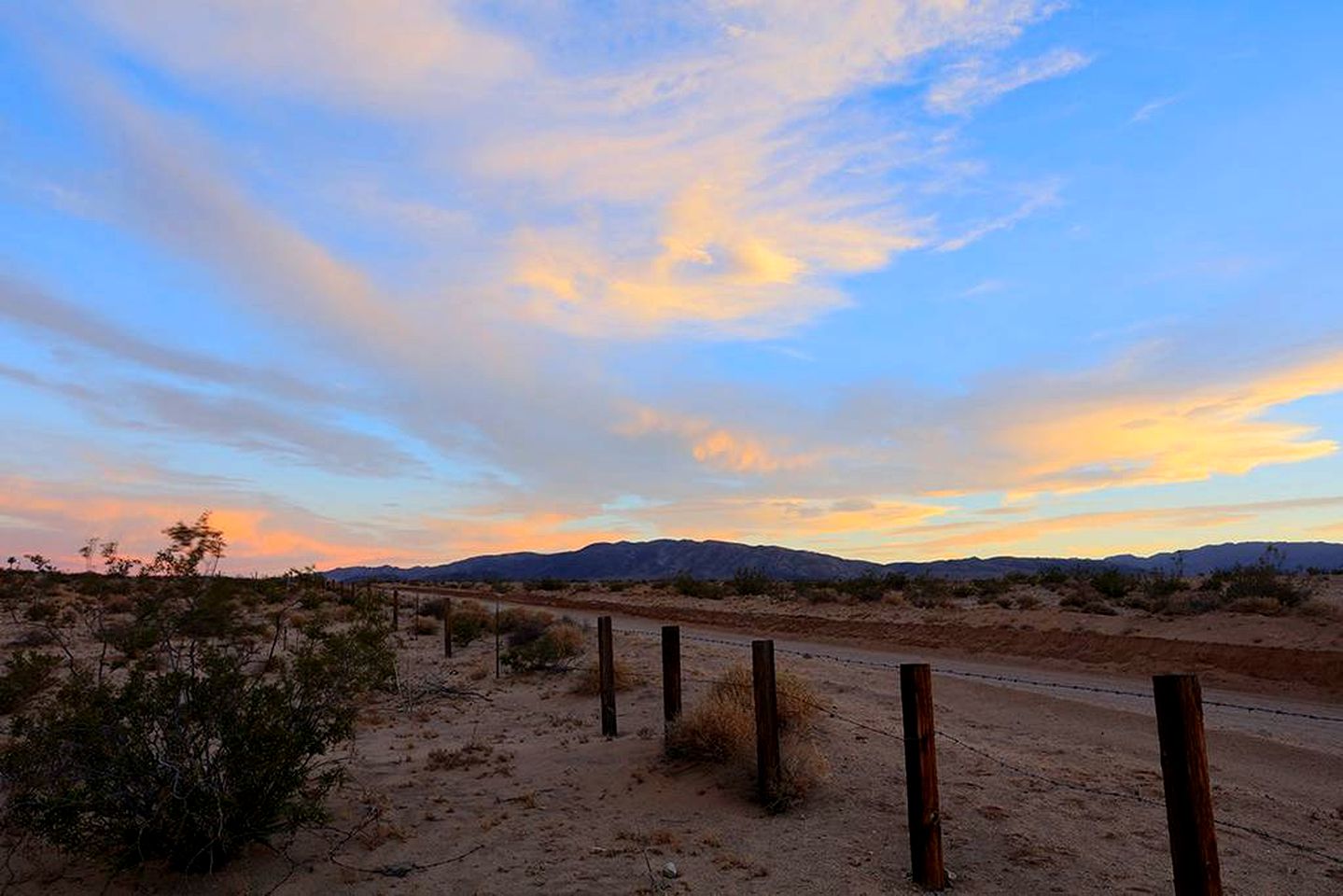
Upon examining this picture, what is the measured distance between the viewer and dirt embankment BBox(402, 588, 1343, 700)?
49.1 feet

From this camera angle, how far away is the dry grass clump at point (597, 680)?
46.3 ft

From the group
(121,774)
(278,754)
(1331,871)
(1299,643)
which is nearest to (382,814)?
(278,754)

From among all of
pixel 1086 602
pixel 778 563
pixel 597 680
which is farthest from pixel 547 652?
pixel 778 563

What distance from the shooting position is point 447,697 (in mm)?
14273

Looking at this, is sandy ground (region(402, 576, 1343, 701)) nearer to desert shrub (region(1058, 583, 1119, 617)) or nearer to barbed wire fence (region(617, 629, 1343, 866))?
desert shrub (region(1058, 583, 1119, 617))

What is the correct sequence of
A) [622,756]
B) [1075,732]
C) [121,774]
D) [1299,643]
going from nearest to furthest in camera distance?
[121,774] < [622,756] < [1075,732] < [1299,643]

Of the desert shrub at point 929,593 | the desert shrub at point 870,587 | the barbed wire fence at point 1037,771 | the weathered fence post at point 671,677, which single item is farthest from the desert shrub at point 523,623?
the desert shrub at point 870,587

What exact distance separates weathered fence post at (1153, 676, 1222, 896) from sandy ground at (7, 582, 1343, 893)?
5.34 feet

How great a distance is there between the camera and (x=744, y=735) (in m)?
8.50

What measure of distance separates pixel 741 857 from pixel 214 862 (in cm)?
390

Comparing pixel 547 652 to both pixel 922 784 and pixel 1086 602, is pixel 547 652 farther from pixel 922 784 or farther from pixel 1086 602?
pixel 1086 602

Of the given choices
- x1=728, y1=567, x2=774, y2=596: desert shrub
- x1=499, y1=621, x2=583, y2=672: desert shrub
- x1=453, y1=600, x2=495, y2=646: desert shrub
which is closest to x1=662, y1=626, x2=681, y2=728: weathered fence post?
x1=499, y1=621, x2=583, y2=672: desert shrub

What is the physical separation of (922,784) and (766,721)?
1816 mm

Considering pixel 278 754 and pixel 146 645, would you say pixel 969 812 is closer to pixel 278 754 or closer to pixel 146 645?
pixel 278 754
